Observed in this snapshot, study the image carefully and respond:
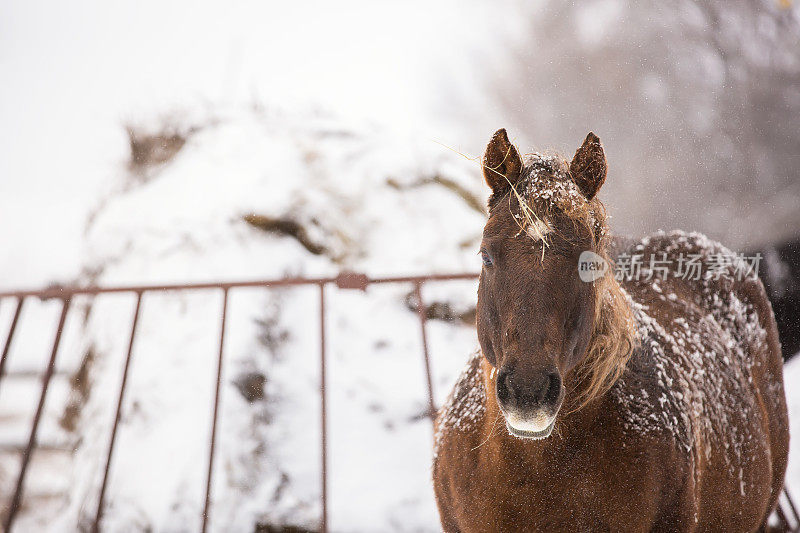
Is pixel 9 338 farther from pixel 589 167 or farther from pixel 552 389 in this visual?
pixel 589 167

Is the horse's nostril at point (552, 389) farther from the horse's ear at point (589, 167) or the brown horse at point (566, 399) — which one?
the horse's ear at point (589, 167)

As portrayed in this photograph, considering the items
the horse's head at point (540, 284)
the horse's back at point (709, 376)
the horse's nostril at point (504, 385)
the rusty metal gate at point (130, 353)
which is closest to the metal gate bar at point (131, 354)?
the rusty metal gate at point (130, 353)

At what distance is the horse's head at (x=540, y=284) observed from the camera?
46.9 inches

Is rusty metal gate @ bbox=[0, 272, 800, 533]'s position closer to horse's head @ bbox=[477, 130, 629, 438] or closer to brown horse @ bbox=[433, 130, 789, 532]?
brown horse @ bbox=[433, 130, 789, 532]

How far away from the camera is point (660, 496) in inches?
57.1

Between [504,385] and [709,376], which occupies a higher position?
[709,376]

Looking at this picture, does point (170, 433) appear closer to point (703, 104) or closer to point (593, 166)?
point (593, 166)

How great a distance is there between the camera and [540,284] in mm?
1280

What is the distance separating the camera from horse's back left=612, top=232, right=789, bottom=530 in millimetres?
1609

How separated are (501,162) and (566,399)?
2.47 ft

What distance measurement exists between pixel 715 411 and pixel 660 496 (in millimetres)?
742

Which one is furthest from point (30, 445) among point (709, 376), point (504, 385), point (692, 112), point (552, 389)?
point (692, 112)

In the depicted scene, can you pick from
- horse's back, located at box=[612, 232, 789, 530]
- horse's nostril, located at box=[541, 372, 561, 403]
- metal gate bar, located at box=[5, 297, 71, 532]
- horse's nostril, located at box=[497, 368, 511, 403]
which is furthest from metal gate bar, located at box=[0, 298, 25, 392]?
horse's back, located at box=[612, 232, 789, 530]

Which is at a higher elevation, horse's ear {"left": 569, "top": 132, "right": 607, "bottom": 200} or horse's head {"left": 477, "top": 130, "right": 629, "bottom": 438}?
horse's ear {"left": 569, "top": 132, "right": 607, "bottom": 200}
